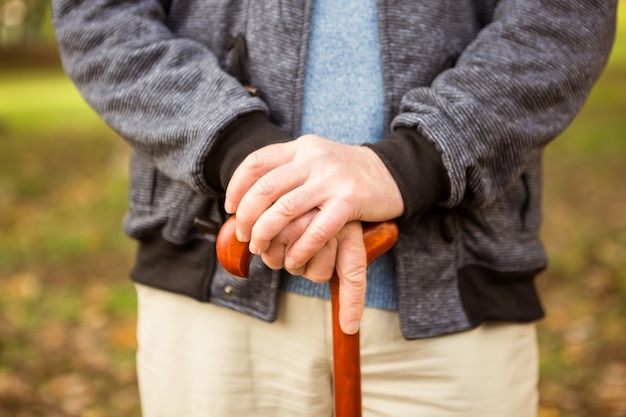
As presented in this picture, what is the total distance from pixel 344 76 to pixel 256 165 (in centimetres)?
40

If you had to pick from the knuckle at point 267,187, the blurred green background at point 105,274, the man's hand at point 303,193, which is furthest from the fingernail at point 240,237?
the blurred green background at point 105,274

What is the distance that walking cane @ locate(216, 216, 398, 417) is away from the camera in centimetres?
145

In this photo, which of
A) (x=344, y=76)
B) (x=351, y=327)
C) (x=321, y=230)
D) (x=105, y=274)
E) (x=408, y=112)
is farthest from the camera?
(x=105, y=274)

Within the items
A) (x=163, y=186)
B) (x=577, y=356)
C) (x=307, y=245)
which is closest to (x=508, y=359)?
(x=307, y=245)

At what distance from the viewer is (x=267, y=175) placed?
53.9 inches

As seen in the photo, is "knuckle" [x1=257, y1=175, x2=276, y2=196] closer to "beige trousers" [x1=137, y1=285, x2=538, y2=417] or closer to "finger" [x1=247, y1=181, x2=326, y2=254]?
"finger" [x1=247, y1=181, x2=326, y2=254]

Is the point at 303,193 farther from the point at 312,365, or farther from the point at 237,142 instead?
the point at 312,365

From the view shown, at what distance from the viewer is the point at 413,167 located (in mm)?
1498

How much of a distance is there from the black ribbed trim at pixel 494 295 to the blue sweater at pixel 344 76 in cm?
33

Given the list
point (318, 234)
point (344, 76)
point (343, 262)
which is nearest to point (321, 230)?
point (318, 234)

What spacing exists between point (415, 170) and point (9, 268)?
6.13 metres

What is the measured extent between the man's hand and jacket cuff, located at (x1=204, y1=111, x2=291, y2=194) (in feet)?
0.32

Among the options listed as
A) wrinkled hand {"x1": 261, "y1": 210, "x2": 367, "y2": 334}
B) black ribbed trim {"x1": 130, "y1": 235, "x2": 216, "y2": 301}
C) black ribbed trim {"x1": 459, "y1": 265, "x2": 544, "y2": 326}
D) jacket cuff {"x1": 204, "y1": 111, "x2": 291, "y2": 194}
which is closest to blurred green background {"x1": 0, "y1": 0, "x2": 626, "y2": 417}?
black ribbed trim {"x1": 130, "y1": 235, "x2": 216, "y2": 301}

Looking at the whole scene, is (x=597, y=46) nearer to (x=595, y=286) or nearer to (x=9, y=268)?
(x=595, y=286)
